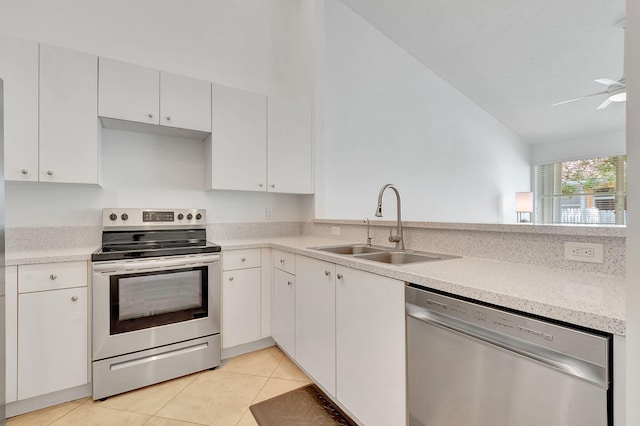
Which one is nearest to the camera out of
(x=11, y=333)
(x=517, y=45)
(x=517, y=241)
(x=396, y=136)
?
(x=517, y=241)

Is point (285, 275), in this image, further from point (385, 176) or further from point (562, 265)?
point (385, 176)

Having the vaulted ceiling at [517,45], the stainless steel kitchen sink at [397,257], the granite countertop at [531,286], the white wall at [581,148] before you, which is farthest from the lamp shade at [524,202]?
the granite countertop at [531,286]

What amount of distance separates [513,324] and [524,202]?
19.7 ft

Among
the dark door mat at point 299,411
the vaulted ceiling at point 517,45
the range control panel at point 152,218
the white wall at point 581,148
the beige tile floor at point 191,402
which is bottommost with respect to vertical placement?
the beige tile floor at point 191,402

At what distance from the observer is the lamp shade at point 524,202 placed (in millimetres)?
5759

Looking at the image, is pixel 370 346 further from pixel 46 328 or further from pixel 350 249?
pixel 46 328

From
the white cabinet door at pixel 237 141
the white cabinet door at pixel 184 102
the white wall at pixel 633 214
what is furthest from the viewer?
the white cabinet door at pixel 237 141

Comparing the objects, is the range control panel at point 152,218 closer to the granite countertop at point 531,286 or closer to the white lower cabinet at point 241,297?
the white lower cabinet at point 241,297

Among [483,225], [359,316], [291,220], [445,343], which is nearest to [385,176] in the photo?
[291,220]

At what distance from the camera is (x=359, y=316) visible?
147 cm

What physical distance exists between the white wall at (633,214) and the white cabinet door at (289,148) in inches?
93.1

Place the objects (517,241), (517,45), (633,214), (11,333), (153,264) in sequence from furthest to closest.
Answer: (517,45) < (153,264) < (11,333) < (517,241) < (633,214)

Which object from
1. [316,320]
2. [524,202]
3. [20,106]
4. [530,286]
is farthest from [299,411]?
[524,202]

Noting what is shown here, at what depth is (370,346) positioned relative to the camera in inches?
55.3
